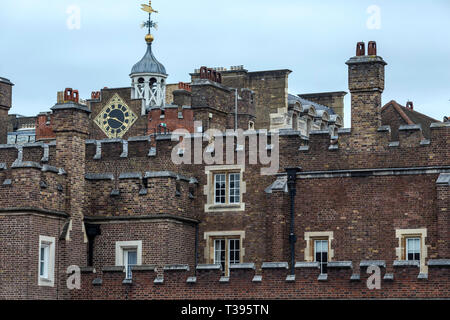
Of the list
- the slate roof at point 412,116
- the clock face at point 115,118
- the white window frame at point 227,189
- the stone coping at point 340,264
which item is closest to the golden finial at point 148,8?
the clock face at point 115,118

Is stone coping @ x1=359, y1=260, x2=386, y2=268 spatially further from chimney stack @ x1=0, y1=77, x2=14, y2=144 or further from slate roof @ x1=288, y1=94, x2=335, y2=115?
slate roof @ x1=288, y1=94, x2=335, y2=115

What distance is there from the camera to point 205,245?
47.8 meters

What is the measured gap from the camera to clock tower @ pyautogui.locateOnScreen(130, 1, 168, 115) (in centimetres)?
7638

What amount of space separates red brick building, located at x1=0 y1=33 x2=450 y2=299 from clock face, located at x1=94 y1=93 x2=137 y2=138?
18050 millimetres

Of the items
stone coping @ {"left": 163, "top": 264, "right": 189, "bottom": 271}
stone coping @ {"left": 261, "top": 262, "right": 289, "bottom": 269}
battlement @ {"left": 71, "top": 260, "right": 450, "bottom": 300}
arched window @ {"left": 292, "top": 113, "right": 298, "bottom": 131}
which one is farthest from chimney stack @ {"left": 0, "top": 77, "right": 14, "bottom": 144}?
arched window @ {"left": 292, "top": 113, "right": 298, "bottom": 131}

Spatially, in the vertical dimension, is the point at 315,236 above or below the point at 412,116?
below

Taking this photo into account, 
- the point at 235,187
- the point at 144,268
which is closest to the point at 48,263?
the point at 144,268

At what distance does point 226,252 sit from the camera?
47812 millimetres

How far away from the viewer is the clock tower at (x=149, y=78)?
76.4m

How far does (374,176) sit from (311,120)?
31805mm

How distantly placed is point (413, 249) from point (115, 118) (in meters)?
26.9

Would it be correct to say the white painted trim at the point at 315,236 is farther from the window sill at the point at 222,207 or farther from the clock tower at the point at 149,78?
the clock tower at the point at 149,78

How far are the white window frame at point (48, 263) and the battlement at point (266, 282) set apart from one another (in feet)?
3.47

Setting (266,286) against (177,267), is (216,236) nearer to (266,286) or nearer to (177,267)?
(177,267)
